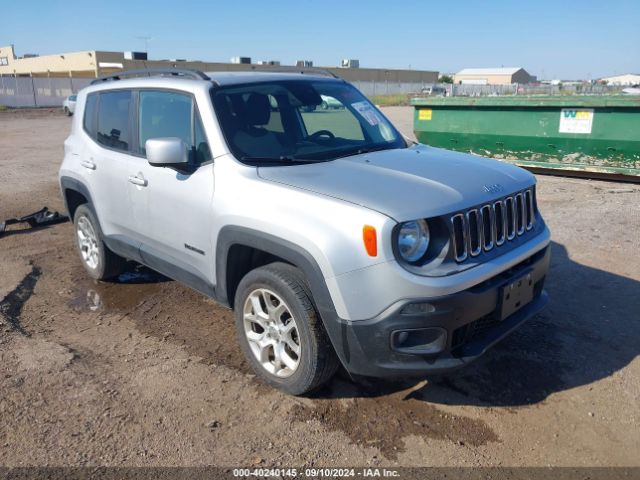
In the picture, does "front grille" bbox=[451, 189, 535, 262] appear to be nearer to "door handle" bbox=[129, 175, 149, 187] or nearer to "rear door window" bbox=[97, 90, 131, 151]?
"door handle" bbox=[129, 175, 149, 187]

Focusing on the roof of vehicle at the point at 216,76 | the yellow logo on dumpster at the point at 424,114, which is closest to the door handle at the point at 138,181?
the roof of vehicle at the point at 216,76

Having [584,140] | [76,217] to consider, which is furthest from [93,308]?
[584,140]

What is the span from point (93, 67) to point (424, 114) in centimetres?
5343

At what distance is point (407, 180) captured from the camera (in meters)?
3.18

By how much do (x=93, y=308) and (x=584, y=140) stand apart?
821 cm

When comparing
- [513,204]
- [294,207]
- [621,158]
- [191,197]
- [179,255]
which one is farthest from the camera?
[621,158]

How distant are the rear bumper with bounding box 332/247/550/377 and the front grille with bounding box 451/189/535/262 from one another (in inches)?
8.5

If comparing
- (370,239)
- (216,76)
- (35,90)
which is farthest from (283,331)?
(35,90)

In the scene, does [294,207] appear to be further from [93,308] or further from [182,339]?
[93,308]

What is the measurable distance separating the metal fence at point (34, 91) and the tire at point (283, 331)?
41.9 meters

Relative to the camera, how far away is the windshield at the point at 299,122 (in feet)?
12.1

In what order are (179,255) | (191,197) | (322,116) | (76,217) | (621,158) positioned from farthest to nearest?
1. (621,158)
2. (76,217)
3. (322,116)
4. (179,255)
5. (191,197)

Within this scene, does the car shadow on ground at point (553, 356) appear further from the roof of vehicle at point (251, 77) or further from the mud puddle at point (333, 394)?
the roof of vehicle at point (251, 77)

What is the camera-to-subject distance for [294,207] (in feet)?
9.88
